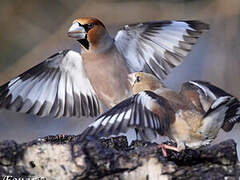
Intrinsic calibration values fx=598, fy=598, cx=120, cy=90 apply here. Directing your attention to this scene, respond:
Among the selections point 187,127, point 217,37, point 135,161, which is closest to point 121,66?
point 187,127

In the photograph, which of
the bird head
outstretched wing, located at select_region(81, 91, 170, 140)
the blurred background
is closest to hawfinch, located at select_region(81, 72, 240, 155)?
outstretched wing, located at select_region(81, 91, 170, 140)

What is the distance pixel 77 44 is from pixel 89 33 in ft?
7.53

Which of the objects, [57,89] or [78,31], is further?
[57,89]

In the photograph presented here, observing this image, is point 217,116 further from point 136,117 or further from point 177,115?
point 136,117

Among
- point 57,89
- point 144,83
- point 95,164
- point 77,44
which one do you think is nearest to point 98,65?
point 57,89

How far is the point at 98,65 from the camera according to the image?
3.67 meters

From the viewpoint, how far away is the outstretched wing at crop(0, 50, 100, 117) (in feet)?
11.8

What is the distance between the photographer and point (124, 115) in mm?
2520

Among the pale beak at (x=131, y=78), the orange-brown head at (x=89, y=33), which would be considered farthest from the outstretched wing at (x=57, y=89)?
the pale beak at (x=131, y=78)

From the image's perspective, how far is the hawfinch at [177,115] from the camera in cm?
247

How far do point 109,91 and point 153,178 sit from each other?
58.4 inches

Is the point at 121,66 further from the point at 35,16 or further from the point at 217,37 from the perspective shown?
the point at 35,16

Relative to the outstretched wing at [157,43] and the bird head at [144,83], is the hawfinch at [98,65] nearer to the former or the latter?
the outstretched wing at [157,43]

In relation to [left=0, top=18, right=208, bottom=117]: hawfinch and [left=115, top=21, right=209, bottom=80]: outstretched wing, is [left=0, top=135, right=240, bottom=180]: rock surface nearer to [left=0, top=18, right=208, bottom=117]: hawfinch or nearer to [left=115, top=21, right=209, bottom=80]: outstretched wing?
[left=0, top=18, right=208, bottom=117]: hawfinch
